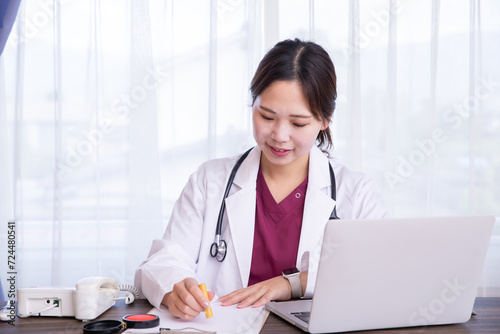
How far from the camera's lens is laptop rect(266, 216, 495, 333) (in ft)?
3.24

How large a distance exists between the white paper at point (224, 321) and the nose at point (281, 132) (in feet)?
1.69

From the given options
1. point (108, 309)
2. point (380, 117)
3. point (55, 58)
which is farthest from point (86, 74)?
point (108, 309)

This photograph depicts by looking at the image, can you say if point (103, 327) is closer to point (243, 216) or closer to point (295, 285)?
point (295, 285)

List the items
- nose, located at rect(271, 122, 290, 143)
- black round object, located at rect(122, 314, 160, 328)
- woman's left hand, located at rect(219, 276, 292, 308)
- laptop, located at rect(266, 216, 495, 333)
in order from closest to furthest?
1. laptop, located at rect(266, 216, 495, 333)
2. black round object, located at rect(122, 314, 160, 328)
3. woman's left hand, located at rect(219, 276, 292, 308)
4. nose, located at rect(271, 122, 290, 143)

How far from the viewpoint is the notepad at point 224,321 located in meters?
1.09

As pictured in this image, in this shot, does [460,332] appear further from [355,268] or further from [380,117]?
[380,117]

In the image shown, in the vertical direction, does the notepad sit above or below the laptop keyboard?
below

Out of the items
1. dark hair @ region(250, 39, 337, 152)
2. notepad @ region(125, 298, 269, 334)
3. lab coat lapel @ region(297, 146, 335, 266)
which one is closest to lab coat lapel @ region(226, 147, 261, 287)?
lab coat lapel @ region(297, 146, 335, 266)

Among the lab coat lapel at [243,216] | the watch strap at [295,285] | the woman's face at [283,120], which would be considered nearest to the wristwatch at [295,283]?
the watch strap at [295,285]

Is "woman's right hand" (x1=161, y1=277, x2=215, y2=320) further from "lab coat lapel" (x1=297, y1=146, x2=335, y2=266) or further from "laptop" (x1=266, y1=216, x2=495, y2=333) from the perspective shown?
"lab coat lapel" (x1=297, y1=146, x2=335, y2=266)

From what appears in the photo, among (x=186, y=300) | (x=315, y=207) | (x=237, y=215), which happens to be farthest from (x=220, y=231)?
(x=186, y=300)

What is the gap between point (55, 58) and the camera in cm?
281

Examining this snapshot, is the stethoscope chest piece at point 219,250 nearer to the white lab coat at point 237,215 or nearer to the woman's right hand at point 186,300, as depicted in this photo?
the white lab coat at point 237,215

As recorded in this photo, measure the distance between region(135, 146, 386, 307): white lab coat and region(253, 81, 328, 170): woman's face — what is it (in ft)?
0.66
